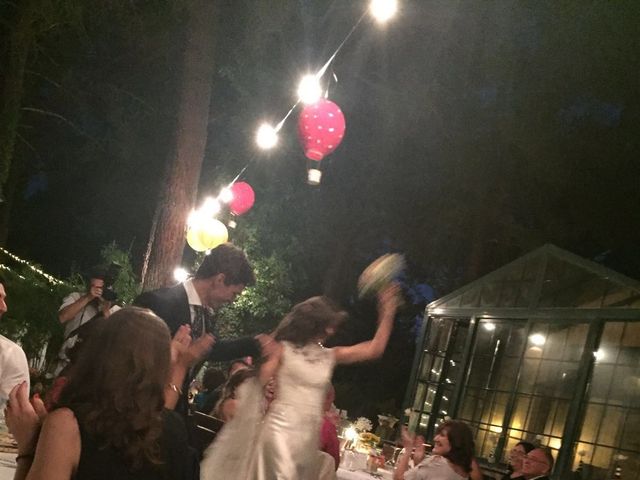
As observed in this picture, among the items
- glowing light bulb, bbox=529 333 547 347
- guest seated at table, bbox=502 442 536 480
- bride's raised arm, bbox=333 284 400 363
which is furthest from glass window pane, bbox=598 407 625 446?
bride's raised arm, bbox=333 284 400 363

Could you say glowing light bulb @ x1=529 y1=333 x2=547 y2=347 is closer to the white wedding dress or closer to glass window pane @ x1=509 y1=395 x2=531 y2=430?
glass window pane @ x1=509 y1=395 x2=531 y2=430

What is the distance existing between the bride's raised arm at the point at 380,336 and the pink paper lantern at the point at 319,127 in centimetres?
137

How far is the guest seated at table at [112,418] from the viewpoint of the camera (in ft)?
4.44

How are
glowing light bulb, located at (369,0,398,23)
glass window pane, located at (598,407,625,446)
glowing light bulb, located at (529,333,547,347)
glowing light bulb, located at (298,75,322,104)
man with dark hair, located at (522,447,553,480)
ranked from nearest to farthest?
glowing light bulb, located at (369,0,398,23), man with dark hair, located at (522,447,553,480), glowing light bulb, located at (298,75,322,104), glass window pane, located at (598,407,625,446), glowing light bulb, located at (529,333,547,347)

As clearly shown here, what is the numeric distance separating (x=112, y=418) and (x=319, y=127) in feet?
11.5

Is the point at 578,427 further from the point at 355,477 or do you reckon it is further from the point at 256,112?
the point at 256,112

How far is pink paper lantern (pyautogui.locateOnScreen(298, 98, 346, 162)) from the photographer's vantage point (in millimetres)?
4699

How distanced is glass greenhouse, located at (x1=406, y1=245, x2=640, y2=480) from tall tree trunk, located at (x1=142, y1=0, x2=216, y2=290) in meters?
4.46

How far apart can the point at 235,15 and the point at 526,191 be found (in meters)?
6.14

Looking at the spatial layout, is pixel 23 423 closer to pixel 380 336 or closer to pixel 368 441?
pixel 380 336

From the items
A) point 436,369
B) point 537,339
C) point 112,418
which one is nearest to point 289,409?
point 112,418

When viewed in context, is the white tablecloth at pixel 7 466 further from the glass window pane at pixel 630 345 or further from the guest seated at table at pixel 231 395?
the glass window pane at pixel 630 345

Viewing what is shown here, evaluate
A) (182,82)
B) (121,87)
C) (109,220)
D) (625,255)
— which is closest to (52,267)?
(109,220)

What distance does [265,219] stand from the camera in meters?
12.8
